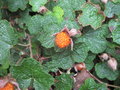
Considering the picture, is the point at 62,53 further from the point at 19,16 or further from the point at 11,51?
the point at 19,16

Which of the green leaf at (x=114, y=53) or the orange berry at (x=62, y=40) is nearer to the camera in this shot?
the orange berry at (x=62, y=40)

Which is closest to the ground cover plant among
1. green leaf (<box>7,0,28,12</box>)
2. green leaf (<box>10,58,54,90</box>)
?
green leaf (<box>10,58,54,90</box>)

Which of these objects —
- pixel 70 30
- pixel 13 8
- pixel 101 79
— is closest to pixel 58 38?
pixel 70 30

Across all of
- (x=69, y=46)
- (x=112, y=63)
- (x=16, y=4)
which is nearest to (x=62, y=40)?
(x=69, y=46)

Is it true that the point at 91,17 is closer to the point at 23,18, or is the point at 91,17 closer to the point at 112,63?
the point at 112,63

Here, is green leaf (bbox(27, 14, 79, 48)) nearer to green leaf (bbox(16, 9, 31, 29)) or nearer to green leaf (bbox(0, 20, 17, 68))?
green leaf (bbox(0, 20, 17, 68))

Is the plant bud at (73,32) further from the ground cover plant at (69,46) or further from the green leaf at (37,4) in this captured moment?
the green leaf at (37,4)

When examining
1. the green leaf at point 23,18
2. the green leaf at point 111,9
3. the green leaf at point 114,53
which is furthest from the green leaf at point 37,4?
the green leaf at point 114,53
